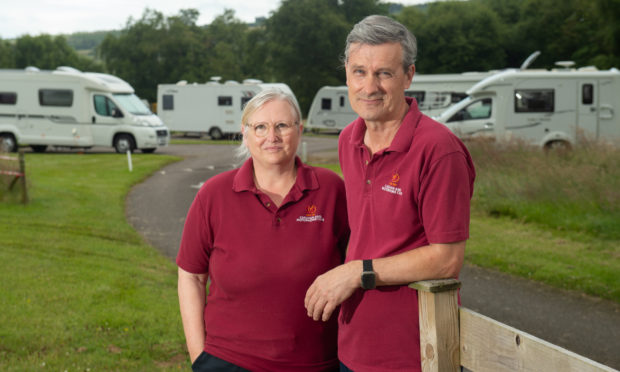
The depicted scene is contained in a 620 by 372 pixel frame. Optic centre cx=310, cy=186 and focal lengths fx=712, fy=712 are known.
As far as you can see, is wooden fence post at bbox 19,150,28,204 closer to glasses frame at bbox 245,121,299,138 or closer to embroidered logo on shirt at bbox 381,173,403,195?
glasses frame at bbox 245,121,299,138

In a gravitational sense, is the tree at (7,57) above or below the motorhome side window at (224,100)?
above

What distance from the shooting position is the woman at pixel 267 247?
2.71 m

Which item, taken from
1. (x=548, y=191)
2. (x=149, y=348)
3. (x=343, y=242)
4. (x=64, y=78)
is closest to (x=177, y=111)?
(x=64, y=78)

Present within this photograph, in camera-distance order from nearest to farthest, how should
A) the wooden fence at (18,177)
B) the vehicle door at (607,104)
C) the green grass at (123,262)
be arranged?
the green grass at (123,262), the wooden fence at (18,177), the vehicle door at (607,104)

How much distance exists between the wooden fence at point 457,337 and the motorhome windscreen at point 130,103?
2450 centimetres

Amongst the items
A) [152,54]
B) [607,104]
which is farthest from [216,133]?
[152,54]

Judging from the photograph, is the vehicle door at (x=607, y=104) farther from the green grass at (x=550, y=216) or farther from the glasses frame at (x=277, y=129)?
the glasses frame at (x=277, y=129)

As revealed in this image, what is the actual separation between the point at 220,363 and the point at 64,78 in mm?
24908

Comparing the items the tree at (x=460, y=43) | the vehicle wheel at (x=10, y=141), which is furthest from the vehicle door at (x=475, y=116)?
the tree at (x=460, y=43)

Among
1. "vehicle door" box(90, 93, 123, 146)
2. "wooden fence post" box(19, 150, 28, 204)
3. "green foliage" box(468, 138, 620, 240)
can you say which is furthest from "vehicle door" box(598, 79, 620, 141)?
"vehicle door" box(90, 93, 123, 146)

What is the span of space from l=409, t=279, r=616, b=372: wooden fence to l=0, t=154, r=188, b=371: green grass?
11.5 feet

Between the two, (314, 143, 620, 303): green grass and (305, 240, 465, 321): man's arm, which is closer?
(305, 240, 465, 321): man's arm

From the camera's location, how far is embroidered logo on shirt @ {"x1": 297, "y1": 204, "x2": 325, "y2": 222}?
2.73 metres

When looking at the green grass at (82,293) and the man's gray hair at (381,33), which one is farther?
the green grass at (82,293)
